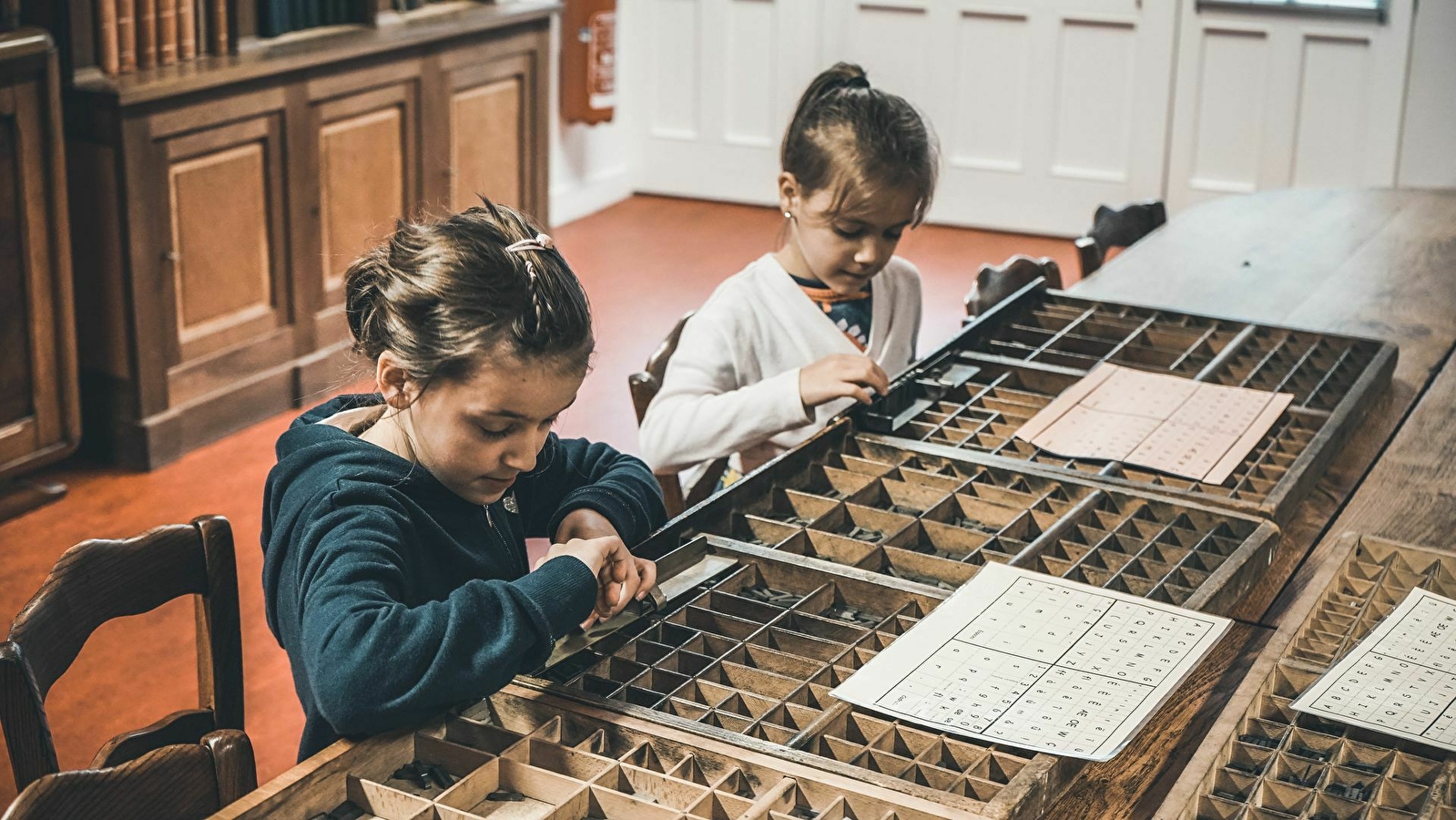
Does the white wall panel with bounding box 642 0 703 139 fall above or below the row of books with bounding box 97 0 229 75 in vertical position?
below

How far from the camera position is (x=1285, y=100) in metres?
6.07

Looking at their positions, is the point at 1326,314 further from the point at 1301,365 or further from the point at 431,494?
the point at 431,494

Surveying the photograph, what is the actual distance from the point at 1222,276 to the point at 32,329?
2.57 metres

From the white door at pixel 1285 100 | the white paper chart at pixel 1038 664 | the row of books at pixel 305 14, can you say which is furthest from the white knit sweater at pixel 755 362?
the white door at pixel 1285 100

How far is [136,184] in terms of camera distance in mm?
3732

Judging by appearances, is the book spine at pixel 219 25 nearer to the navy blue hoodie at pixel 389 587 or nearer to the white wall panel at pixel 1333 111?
the navy blue hoodie at pixel 389 587

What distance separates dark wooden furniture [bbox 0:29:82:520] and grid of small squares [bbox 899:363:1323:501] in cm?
237

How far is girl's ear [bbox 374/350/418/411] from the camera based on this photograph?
1332mm

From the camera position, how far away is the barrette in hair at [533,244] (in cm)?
132

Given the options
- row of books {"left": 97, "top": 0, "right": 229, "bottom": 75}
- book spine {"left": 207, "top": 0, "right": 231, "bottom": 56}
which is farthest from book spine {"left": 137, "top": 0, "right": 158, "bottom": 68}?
book spine {"left": 207, "top": 0, "right": 231, "bottom": 56}

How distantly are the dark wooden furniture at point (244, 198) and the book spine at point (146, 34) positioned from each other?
73 mm

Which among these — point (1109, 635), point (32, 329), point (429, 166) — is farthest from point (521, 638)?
point (429, 166)

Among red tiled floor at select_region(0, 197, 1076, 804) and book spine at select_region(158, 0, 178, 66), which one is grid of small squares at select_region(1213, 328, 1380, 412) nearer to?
red tiled floor at select_region(0, 197, 1076, 804)

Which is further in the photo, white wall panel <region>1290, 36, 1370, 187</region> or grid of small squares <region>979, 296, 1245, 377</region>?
white wall panel <region>1290, 36, 1370, 187</region>
